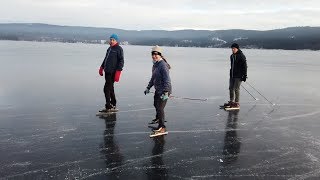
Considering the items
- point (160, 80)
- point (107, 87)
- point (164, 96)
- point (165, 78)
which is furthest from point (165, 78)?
point (107, 87)

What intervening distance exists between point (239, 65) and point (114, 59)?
363 cm

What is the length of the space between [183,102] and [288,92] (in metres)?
5.73

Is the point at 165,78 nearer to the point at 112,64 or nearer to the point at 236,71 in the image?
the point at 112,64

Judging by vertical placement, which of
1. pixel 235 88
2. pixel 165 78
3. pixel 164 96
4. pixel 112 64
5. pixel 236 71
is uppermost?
pixel 112 64

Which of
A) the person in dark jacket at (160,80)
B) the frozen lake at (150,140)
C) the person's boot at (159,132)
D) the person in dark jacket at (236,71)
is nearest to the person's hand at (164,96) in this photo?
the person in dark jacket at (160,80)

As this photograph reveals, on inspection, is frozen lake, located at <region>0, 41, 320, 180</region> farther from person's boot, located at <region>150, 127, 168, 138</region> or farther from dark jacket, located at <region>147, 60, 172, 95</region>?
dark jacket, located at <region>147, 60, 172, 95</region>

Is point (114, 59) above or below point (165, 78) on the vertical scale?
above

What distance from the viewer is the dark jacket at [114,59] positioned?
966cm

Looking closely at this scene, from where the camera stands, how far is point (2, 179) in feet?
16.5

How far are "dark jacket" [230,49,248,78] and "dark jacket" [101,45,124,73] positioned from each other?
132 inches

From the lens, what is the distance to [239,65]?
1083 centimetres

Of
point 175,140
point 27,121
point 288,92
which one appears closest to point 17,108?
point 27,121

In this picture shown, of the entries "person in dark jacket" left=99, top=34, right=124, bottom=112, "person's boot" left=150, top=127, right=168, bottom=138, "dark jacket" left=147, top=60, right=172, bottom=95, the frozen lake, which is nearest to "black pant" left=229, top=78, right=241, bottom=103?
the frozen lake

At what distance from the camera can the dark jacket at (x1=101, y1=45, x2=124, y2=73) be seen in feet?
31.7
